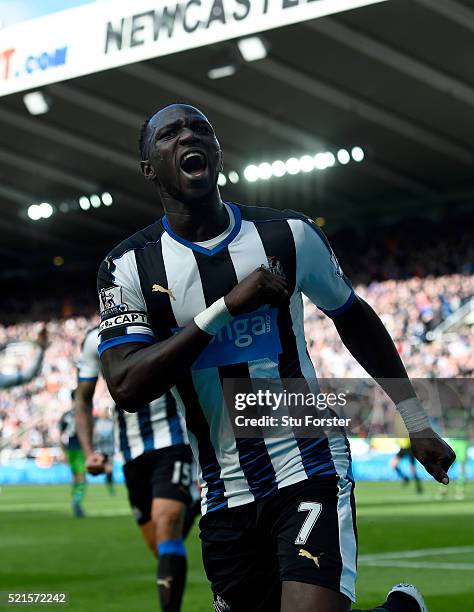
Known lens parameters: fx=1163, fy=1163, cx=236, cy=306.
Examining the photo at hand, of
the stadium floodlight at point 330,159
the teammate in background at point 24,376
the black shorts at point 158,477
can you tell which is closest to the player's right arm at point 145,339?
the teammate in background at point 24,376

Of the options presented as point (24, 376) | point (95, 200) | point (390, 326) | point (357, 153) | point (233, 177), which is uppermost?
point (95, 200)

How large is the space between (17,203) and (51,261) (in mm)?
7067

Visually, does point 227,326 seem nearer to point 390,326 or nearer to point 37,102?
point 37,102

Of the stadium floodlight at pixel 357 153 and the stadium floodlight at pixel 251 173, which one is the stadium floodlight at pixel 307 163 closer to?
the stadium floodlight at pixel 357 153

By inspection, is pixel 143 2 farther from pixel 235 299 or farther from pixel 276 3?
pixel 235 299

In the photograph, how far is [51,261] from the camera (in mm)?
42219

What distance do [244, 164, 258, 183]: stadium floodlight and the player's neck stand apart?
2704cm

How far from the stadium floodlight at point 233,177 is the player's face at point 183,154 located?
91.2 ft

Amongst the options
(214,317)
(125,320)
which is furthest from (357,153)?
(214,317)

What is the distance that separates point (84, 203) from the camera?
3519cm

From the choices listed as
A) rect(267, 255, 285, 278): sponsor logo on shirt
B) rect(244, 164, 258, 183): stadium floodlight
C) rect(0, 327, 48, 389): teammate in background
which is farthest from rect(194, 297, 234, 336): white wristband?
rect(244, 164, 258, 183): stadium floodlight

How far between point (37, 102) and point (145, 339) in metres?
24.1

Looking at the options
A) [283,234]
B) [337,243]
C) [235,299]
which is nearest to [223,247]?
[283,234]

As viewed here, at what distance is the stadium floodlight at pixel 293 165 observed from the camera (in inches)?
1171
